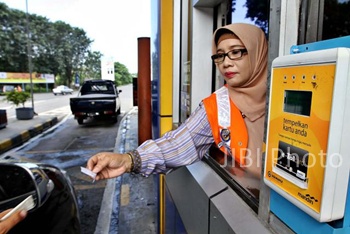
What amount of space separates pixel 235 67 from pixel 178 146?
1.57ft

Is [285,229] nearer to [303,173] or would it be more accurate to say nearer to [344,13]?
[303,173]

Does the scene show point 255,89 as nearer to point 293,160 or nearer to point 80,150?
point 293,160

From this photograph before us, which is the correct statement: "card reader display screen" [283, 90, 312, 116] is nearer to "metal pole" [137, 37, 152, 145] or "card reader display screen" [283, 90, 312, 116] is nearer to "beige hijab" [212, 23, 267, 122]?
"beige hijab" [212, 23, 267, 122]

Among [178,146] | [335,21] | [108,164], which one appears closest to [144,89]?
[178,146]

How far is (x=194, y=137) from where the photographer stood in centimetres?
144

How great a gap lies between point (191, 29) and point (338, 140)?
1.79 metres

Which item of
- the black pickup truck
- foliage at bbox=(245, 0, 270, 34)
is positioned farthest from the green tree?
foliage at bbox=(245, 0, 270, 34)

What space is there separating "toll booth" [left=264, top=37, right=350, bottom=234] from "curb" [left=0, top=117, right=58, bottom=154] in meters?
7.55

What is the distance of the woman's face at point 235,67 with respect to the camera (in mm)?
1246

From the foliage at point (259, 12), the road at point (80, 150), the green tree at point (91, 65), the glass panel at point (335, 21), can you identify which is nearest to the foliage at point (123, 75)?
the green tree at point (91, 65)

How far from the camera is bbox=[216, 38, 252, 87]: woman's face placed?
1246 millimetres

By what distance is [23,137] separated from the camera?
27.2ft

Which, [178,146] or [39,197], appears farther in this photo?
[39,197]

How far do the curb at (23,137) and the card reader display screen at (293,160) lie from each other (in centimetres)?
755
